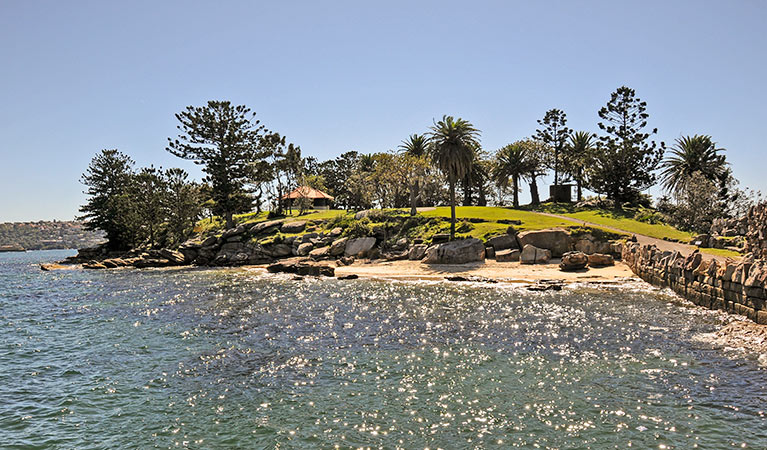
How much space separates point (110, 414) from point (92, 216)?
275 feet

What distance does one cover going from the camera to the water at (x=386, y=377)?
9586mm

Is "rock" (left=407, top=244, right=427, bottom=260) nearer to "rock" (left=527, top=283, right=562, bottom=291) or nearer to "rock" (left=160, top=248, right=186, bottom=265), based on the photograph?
"rock" (left=527, top=283, right=562, bottom=291)

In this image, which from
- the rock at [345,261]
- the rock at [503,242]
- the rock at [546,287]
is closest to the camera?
the rock at [546,287]

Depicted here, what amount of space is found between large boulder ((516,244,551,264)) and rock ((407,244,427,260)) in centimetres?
995

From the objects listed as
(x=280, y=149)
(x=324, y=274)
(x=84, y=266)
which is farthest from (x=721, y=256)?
(x=84, y=266)

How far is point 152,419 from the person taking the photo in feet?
35.0

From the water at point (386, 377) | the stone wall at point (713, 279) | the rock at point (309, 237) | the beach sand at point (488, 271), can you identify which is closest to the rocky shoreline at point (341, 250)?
the rock at point (309, 237)

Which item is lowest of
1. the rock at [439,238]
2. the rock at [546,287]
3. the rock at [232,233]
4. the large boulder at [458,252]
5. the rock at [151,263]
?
the rock at [546,287]

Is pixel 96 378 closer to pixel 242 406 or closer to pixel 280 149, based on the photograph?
pixel 242 406

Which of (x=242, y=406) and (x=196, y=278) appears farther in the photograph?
(x=196, y=278)

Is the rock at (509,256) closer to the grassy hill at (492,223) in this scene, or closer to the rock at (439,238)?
the grassy hill at (492,223)

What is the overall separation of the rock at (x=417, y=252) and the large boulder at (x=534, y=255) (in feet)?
32.7

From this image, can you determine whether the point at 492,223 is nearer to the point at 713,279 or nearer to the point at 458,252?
the point at 458,252

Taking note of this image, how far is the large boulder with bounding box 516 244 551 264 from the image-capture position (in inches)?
1497
